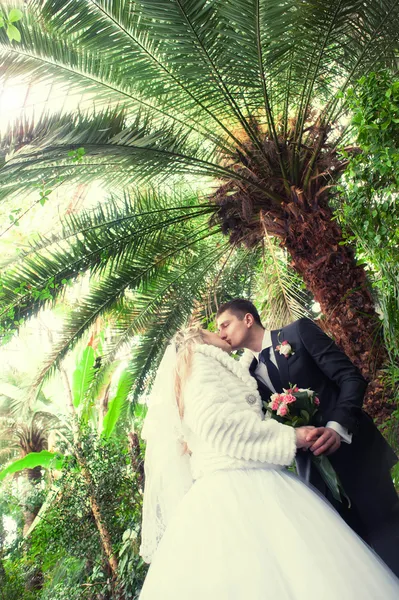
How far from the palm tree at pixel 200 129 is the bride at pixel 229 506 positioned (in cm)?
229

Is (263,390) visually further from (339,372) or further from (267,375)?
(339,372)

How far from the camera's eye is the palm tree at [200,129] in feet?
14.7

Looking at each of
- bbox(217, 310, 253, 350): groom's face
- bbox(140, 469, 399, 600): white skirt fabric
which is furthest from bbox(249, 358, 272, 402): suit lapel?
bbox(140, 469, 399, 600): white skirt fabric

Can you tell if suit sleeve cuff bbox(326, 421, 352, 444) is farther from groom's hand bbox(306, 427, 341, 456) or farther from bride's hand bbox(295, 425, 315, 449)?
bride's hand bbox(295, 425, 315, 449)

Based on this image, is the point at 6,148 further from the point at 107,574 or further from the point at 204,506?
the point at 107,574

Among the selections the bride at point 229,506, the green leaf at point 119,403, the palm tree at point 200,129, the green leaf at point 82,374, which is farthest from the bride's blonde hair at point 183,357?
the green leaf at point 82,374

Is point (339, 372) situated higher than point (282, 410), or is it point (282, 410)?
point (339, 372)

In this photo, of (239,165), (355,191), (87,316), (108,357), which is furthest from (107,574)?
(355,191)

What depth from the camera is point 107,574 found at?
6.94 metres

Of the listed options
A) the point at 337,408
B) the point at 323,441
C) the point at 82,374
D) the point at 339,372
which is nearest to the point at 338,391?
the point at 339,372

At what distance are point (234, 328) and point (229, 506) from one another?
56.6 inches

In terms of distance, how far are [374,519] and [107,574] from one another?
5.25 metres

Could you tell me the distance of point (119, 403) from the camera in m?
8.69

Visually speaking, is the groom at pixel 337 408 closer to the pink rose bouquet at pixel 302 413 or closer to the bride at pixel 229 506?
the pink rose bouquet at pixel 302 413
